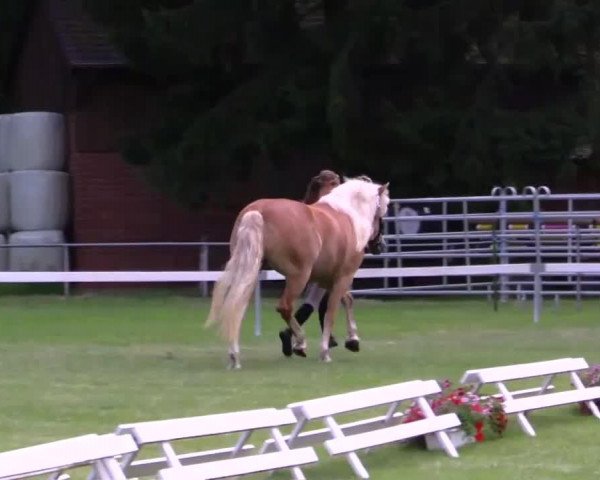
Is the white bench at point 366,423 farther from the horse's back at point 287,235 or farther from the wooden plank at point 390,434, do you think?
the horse's back at point 287,235

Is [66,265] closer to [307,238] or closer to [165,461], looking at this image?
[307,238]

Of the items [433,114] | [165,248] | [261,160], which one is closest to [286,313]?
[433,114]

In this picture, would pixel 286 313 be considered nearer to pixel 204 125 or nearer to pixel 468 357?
pixel 468 357

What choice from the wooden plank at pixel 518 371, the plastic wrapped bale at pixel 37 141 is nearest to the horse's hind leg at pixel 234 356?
the wooden plank at pixel 518 371

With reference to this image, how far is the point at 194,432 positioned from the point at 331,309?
26.5 ft

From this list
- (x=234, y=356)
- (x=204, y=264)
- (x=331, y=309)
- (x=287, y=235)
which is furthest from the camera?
(x=204, y=264)

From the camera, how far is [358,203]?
17.4 metres

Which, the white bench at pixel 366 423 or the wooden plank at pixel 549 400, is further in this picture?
the wooden plank at pixel 549 400

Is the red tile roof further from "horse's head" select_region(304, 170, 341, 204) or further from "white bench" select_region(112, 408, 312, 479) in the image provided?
"white bench" select_region(112, 408, 312, 479)

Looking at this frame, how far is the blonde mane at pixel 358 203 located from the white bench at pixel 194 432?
294 inches

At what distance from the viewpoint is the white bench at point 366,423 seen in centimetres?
952

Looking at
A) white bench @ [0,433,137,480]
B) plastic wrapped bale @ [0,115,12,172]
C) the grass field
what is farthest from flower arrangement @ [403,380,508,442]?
plastic wrapped bale @ [0,115,12,172]

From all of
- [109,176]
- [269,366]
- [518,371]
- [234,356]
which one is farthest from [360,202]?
[109,176]

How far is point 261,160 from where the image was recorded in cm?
3141
